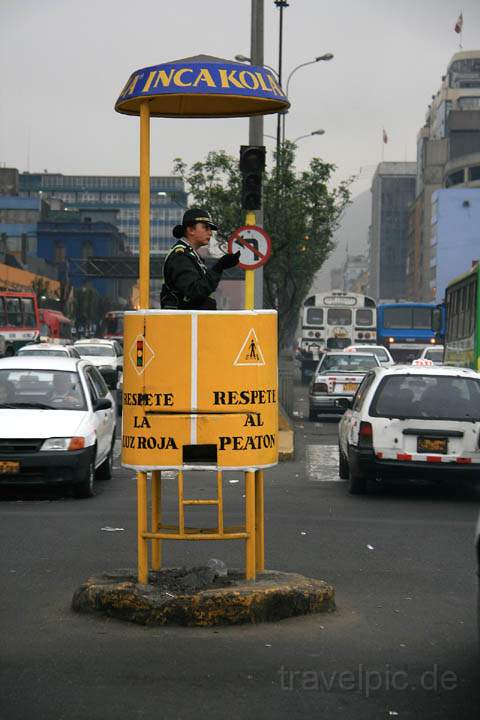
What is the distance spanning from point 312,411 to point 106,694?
76.8 ft

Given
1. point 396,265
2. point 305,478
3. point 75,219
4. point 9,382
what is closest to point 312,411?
point 305,478

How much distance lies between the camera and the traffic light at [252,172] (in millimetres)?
13000

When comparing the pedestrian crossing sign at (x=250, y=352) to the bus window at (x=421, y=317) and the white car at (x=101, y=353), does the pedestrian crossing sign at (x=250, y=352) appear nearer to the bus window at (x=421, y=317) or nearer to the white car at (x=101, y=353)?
the white car at (x=101, y=353)

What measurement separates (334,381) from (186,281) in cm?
2133

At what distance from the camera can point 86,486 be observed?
13789mm

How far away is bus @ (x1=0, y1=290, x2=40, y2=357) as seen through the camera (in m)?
55.2

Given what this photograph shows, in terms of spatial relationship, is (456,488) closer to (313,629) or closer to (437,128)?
(313,629)

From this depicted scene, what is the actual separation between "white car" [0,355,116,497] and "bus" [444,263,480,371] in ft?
32.7

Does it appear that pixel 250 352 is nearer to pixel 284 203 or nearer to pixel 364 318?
pixel 284 203

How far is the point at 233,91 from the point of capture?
7582 millimetres

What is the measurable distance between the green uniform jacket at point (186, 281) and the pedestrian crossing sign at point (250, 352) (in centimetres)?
42

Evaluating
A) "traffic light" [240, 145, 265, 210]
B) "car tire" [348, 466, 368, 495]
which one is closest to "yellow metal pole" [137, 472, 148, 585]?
"traffic light" [240, 145, 265, 210]

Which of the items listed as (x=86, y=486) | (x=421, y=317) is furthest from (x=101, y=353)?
(x=86, y=486)

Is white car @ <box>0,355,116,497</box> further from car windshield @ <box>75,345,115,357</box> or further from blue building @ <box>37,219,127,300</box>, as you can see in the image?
blue building @ <box>37,219,127,300</box>
